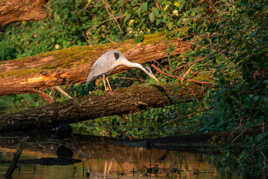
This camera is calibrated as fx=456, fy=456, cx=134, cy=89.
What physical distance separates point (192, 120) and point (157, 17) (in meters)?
3.01

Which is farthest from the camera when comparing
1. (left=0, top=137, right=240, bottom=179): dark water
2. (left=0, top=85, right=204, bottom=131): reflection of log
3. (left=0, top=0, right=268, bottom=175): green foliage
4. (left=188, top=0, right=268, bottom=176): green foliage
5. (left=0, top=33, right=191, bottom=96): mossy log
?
(left=0, top=33, right=191, bottom=96): mossy log

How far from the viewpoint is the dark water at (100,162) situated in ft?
15.6

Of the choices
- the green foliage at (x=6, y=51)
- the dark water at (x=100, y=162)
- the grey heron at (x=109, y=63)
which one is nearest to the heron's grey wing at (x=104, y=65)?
the grey heron at (x=109, y=63)

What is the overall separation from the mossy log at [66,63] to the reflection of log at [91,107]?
0.67 meters

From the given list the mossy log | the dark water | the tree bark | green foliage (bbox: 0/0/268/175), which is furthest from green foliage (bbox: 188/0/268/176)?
the tree bark

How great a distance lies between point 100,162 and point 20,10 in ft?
22.8

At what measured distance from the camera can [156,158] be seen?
19.0 feet

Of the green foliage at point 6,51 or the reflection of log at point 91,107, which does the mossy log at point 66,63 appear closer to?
the reflection of log at point 91,107

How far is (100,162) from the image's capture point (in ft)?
18.4

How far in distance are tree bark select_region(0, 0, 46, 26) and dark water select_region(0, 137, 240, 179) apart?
16.0 feet

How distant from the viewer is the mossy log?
25.7 ft

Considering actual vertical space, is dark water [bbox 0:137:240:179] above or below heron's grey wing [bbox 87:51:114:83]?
below

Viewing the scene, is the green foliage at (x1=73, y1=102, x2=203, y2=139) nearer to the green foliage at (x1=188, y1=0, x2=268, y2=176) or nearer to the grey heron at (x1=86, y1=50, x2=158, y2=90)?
the grey heron at (x1=86, y1=50, x2=158, y2=90)

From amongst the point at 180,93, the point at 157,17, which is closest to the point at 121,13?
the point at 157,17
